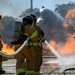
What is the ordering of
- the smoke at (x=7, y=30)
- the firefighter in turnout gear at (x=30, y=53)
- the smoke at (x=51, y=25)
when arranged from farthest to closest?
the smoke at (x=7, y=30) → the smoke at (x=51, y=25) → the firefighter in turnout gear at (x=30, y=53)

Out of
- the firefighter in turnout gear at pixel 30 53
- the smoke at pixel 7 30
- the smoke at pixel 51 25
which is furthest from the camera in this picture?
the smoke at pixel 7 30

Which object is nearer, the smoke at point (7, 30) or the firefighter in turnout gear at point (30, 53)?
the firefighter in turnout gear at point (30, 53)

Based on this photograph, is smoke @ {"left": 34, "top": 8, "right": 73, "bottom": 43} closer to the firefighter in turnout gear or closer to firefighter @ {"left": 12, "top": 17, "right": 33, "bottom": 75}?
firefighter @ {"left": 12, "top": 17, "right": 33, "bottom": 75}

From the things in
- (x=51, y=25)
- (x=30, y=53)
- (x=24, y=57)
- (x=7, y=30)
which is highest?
(x=30, y=53)

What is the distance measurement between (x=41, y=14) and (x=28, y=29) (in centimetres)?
1880

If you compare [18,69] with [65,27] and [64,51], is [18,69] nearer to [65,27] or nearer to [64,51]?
[64,51]

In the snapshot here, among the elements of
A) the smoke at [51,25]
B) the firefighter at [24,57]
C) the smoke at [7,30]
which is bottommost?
the smoke at [7,30]

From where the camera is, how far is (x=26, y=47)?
9961 millimetres

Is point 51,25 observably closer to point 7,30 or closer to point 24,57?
point 7,30

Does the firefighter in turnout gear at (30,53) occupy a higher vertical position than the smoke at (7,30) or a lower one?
higher

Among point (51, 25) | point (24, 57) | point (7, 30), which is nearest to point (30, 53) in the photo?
point (24, 57)

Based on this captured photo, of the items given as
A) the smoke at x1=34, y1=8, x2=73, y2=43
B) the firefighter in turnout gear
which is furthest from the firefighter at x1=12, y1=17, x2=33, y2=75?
the smoke at x1=34, y1=8, x2=73, y2=43

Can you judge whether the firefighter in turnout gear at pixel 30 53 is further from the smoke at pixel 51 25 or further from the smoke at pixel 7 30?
the smoke at pixel 7 30

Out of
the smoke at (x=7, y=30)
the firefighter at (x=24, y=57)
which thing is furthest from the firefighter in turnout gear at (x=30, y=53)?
the smoke at (x=7, y=30)
